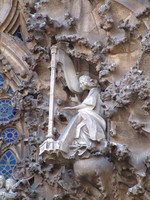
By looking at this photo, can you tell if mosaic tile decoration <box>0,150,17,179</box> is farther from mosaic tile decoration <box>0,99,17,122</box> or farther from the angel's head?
the angel's head

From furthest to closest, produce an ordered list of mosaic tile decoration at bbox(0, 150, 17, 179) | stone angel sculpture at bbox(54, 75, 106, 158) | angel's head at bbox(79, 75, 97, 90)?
mosaic tile decoration at bbox(0, 150, 17, 179)
angel's head at bbox(79, 75, 97, 90)
stone angel sculpture at bbox(54, 75, 106, 158)

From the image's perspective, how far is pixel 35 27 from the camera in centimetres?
1159

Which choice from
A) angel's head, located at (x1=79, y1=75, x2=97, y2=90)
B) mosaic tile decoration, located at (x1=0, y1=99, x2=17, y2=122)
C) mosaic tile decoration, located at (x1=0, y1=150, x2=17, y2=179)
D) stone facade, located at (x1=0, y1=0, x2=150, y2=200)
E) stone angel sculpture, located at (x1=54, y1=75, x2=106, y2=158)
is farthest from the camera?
mosaic tile decoration, located at (x1=0, y1=99, x2=17, y2=122)

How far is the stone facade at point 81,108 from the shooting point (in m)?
10.2

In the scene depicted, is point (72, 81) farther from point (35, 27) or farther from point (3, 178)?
point (3, 178)

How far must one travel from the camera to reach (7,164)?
12.3 metres

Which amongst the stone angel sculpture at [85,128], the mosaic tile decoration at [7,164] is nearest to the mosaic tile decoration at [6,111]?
the mosaic tile decoration at [7,164]

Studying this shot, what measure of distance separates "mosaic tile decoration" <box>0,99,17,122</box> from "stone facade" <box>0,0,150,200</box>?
0.08 feet

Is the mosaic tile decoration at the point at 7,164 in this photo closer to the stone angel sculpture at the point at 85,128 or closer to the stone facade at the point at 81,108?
the stone facade at the point at 81,108

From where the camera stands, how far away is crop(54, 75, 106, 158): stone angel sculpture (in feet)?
34.3

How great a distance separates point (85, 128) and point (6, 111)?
8.16 feet

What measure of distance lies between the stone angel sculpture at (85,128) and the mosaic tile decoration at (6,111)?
1835mm

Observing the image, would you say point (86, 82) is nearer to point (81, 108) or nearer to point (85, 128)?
point (81, 108)

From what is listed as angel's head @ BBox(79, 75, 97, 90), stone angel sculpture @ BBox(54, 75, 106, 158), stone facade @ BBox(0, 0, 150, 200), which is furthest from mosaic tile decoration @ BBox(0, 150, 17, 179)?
angel's head @ BBox(79, 75, 97, 90)
